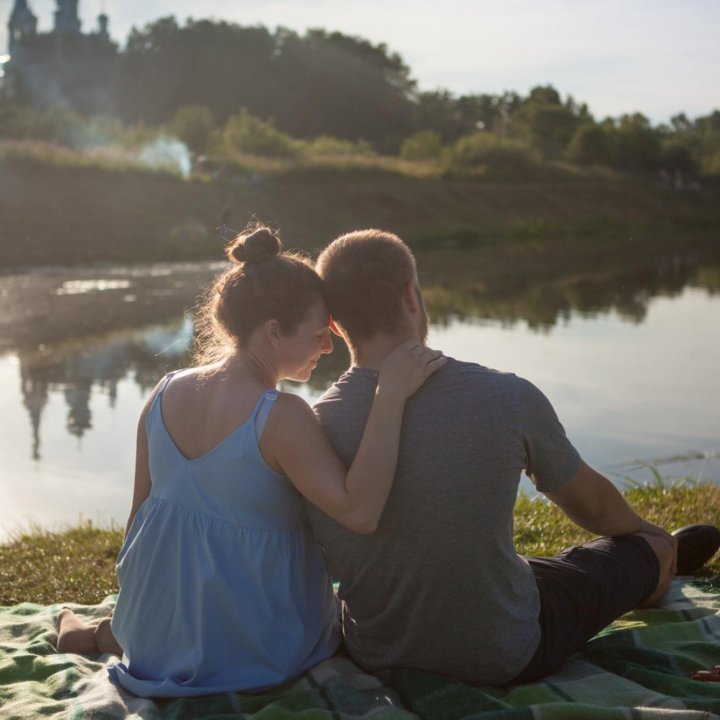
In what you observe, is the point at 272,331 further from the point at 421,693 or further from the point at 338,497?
the point at 421,693

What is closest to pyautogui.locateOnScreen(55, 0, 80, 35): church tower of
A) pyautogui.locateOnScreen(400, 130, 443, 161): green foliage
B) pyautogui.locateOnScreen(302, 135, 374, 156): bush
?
pyautogui.locateOnScreen(400, 130, 443, 161): green foliage

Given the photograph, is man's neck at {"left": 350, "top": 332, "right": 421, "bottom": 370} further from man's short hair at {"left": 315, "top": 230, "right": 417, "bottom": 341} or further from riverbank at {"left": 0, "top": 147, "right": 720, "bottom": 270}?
riverbank at {"left": 0, "top": 147, "right": 720, "bottom": 270}

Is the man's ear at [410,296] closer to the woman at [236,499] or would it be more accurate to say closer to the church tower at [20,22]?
the woman at [236,499]

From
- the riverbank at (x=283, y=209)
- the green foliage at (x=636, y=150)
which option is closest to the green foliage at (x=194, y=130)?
the riverbank at (x=283, y=209)

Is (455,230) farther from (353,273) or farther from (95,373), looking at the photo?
(353,273)

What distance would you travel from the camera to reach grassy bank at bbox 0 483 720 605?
4082mm

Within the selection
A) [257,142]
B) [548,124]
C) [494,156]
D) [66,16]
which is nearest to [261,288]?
[257,142]

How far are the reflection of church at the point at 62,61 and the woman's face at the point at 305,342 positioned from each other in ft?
186

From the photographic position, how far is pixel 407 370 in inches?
102

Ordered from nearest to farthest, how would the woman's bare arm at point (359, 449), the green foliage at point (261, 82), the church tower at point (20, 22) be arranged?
the woman's bare arm at point (359, 449), the green foliage at point (261, 82), the church tower at point (20, 22)

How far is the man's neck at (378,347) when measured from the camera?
271 cm

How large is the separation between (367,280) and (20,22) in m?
83.8

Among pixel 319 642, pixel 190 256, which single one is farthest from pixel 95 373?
pixel 190 256

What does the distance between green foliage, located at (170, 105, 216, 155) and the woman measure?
27979 millimetres
